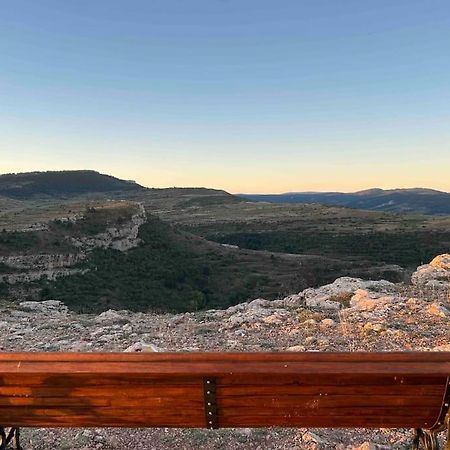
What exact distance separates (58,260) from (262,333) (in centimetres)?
4125

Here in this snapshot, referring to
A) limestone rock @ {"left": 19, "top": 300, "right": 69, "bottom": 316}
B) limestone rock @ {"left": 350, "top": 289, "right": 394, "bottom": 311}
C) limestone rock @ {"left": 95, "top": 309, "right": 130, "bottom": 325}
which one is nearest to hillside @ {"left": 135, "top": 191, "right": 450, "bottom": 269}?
limestone rock @ {"left": 350, "top": 289, "right": 394, "bottom": 311}

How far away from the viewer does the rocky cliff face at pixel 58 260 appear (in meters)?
41.9

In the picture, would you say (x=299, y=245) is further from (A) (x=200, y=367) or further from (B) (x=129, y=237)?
(A) (x=200, y=367)

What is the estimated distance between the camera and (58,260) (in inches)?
1836

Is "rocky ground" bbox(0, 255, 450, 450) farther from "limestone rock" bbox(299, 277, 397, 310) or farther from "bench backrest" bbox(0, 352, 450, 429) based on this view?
"bench backrest" bbox(0, 352, 450, 429)

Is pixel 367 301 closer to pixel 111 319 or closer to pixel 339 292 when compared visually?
pixel 339 292

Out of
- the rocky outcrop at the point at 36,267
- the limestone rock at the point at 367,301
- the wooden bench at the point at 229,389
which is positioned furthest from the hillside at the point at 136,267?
the wooden bench at the point at 229,389

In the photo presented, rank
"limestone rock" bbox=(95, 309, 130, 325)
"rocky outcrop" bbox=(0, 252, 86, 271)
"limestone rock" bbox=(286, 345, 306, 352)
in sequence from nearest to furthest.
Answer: "limestone rock" bbox=(286, 345, 306, 352), "limestone rock" bbox=(95, 309, 130, 325), "rocky outcrop" bbox=(0, 252, 86, 271)

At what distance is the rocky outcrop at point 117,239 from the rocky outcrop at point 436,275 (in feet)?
144

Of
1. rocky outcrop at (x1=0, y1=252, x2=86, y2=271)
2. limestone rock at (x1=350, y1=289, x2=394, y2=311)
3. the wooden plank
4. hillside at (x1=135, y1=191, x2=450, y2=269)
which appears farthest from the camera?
hillside at (x1=135, y1=191, x2=450, y2=269)

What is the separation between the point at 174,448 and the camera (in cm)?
543

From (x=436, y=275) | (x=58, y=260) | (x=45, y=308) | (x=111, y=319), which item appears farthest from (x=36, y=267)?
(x=436, y=275)

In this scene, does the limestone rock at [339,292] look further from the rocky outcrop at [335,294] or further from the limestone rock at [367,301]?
the limestone rock at [367,301]

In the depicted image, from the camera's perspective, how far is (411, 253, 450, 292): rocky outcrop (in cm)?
1301
